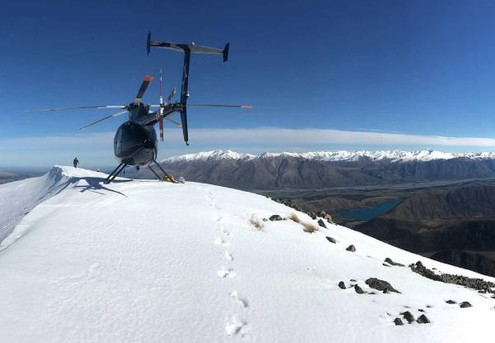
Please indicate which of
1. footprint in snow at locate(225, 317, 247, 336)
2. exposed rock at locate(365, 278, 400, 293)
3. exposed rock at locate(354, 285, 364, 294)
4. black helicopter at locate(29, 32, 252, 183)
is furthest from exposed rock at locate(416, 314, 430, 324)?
black helicopter at locate(29, 32, 252, 183)

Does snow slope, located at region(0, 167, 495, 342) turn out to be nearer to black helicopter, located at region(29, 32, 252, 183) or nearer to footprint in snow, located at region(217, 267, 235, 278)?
footprint in snow, located at region(217, 267, 235, 278)

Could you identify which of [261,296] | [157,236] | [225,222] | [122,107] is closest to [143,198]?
[225,222]

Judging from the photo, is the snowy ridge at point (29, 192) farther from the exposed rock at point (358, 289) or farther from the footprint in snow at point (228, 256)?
the exposed rock at point (358, 289)

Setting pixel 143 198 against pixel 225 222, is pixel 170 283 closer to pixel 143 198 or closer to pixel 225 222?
pixel 225 222

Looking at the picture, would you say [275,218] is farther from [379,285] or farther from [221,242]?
[379,285]

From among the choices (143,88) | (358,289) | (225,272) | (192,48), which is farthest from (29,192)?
(358,289)

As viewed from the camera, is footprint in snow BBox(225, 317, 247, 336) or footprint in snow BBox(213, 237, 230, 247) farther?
footprint in snow BBox(213, 237, 230, 247)
